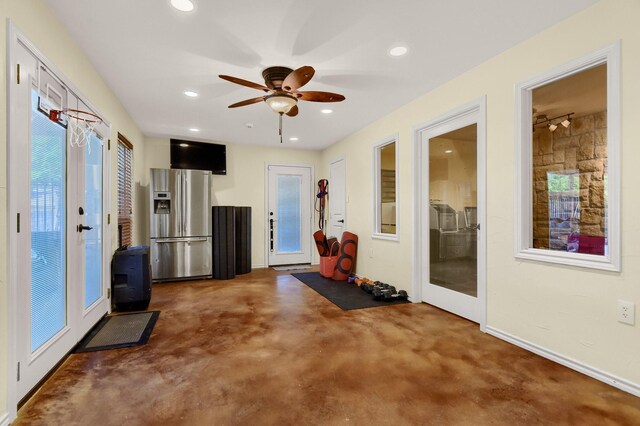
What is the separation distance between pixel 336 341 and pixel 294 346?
35cm

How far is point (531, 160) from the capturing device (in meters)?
2.56

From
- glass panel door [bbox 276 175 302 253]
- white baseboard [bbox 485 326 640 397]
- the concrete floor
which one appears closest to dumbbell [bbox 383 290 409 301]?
the concrete floor

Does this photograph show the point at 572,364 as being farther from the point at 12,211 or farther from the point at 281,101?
the point at 12,211

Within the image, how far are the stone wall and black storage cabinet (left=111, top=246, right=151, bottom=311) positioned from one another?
12.4ft

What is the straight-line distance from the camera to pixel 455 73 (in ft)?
10.2

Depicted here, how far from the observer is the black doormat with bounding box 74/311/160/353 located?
2.58 m

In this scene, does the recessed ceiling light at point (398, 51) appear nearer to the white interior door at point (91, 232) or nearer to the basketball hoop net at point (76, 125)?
the basketball hoop net at point (76, 125)

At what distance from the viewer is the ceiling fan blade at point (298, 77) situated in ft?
7.93

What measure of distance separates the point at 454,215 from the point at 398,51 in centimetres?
175

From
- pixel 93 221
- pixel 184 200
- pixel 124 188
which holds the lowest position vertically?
pixel 93 221

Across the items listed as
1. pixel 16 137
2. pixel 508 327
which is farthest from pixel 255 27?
pixel 508 327

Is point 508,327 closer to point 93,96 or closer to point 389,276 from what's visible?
point 389,276

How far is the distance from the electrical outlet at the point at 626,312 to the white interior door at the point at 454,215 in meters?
1.00

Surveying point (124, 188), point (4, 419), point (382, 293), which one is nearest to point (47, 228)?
point (4, 419)
